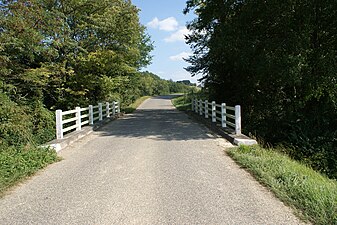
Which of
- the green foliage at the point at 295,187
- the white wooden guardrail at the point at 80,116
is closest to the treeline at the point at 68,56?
the white wooden guardrail at the point at 80,116

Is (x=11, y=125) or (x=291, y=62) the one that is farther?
(x=291, y=62)

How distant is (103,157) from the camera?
7738 millimetres

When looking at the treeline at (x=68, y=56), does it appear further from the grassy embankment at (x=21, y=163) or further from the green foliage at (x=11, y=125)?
the grassy embankment at (x=21, y=163)

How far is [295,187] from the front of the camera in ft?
15.7

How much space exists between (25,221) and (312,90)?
11006 millimetres

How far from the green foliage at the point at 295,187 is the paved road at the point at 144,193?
216mm

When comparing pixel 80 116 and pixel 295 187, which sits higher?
pixel 80 116

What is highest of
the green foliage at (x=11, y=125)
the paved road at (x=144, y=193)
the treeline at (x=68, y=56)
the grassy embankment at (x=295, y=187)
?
the treeline at (x=68, y=56)

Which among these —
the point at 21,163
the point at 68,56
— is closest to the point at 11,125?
the point at 21,163

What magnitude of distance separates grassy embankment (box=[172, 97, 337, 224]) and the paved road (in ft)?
Result: 0.64

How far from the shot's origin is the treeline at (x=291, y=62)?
11.2 m

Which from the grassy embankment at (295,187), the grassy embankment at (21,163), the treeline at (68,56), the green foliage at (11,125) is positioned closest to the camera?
the grassy embankment at (295,187)

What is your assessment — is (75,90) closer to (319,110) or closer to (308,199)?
(319,110)

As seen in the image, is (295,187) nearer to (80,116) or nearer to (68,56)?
(80,116)
